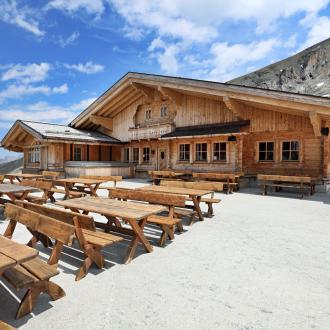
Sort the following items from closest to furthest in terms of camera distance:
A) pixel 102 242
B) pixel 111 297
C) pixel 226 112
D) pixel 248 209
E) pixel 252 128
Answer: pixel 111 297 → pixel 102 242 → pixel 248 209 → pixel 252 128 → pixel 226 112

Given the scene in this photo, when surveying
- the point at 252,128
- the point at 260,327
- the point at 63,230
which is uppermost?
the point at 252,128

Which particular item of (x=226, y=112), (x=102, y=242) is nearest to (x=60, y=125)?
(x=226, y=112)

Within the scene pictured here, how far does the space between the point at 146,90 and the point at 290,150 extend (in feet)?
33.6

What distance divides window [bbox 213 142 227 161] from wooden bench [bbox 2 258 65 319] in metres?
13.1

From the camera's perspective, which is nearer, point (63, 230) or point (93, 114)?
point (63, 230)

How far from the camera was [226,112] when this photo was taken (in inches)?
579

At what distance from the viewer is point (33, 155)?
19422 mm

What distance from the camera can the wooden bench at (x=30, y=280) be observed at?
234cm

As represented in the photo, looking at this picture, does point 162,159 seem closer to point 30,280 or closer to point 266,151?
point 266,151

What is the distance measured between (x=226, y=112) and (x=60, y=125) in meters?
13.6

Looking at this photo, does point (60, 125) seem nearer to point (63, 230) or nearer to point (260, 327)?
point (63, 230)

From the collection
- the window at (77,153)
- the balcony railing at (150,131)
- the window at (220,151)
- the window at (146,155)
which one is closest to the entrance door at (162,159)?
the balcony railing at (150,131)

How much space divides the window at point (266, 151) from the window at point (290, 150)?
0.59 metres

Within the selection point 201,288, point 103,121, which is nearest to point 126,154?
point 103,121
